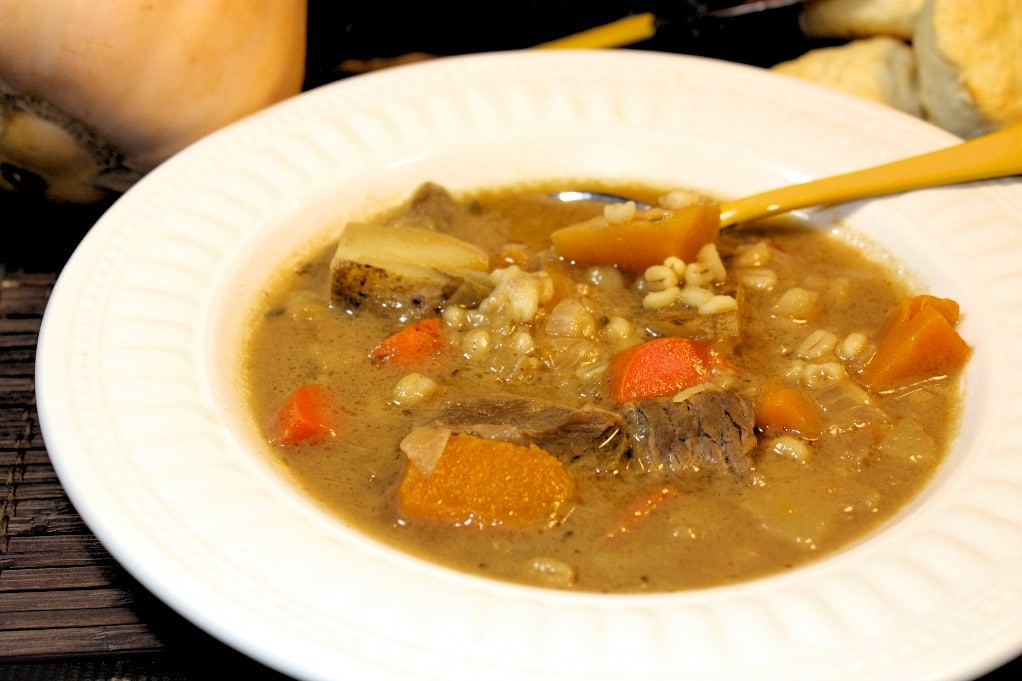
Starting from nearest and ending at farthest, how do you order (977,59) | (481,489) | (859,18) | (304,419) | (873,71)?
(481,489), (304,419), (977,59), (873,71), (859,18)

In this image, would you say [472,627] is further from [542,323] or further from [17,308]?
[17,308]

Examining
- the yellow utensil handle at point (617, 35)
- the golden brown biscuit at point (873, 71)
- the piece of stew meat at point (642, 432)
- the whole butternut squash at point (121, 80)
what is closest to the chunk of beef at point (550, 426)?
the piece of stew meat at point (642, 432)

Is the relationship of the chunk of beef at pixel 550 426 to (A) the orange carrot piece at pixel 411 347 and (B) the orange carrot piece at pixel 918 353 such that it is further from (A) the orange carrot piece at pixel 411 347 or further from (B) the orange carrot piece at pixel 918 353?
(B) the orange carrot piece at pixel 918 353

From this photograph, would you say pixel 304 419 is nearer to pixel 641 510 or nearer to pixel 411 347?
pixel 411 347

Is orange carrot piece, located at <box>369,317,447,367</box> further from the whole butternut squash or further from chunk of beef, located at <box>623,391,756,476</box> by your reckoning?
the whole butternut squash

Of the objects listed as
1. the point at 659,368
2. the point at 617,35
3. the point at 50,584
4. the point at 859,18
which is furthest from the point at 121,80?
the point at 859,18

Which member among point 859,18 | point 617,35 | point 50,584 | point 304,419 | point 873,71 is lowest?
point 50,584

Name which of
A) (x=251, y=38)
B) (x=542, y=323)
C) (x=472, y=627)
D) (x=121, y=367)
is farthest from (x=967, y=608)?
(x=251, y=38)
